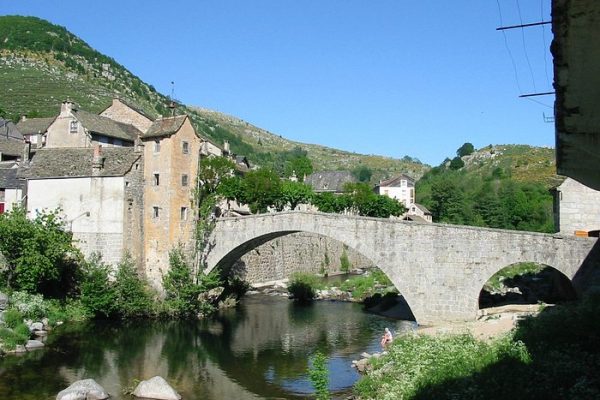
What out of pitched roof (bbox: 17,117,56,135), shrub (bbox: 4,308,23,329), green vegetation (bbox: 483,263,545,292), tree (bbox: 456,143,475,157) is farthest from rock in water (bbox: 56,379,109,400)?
tree (bbox: 456,143,475,157)

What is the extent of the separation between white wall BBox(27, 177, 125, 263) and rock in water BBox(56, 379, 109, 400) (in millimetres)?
14402

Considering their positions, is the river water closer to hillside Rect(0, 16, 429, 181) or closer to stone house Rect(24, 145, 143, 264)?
stone house Rect(24, 145, 143, 264)

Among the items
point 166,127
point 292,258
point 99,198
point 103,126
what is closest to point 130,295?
point 99,198

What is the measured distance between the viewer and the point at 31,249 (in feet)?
95.8

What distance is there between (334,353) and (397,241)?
6207mm

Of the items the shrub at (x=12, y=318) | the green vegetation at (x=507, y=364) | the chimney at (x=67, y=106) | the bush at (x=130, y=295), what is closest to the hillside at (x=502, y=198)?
the green vegetation at (x=507, y=364)

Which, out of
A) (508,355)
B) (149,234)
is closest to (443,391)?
(508,355)

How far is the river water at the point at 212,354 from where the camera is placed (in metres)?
20.4

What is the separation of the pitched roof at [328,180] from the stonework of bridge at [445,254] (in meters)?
57.7

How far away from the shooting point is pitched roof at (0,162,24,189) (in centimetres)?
3809

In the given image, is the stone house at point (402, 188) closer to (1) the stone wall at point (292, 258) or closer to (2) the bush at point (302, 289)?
(1) the stone wall at point (292, 258)

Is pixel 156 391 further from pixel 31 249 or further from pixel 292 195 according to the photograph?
pixel 292 195

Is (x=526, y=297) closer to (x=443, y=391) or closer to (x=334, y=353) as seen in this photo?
(x=334, y=353)

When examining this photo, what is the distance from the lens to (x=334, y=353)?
2528 cm
